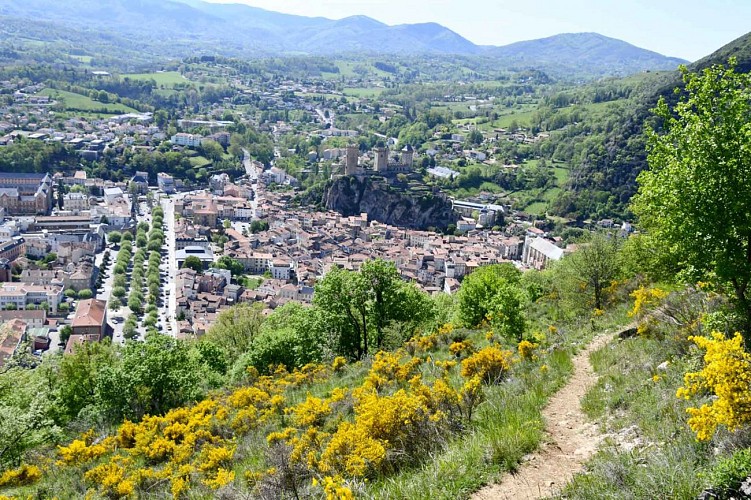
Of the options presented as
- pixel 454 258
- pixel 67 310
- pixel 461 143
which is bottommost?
pixel 67 310

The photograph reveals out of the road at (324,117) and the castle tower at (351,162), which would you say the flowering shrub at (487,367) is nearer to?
the castle tower at (351,162)

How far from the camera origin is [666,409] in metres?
5.73

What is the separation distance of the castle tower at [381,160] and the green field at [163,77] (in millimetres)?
92392

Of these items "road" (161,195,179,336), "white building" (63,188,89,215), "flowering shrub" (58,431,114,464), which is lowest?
"road" (161,195,179,336)

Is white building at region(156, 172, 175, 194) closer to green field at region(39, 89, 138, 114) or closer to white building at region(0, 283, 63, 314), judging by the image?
green field at region(39, 89, 138, 114)

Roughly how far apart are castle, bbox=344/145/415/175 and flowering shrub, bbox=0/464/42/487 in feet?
241

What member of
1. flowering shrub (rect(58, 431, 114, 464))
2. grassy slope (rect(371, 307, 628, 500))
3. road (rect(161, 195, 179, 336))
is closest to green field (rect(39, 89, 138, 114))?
road (rect(161, 195, 179, 336))

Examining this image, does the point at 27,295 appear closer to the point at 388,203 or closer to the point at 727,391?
the point at 388,203

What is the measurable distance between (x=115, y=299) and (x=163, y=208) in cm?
3303

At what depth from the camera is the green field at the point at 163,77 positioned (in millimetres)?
154000

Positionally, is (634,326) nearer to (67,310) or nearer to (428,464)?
(428,464)

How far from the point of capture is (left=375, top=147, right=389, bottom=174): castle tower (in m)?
83.5

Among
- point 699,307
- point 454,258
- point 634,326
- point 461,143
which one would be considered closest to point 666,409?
point 699,307

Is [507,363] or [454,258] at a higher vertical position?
[507,363]
